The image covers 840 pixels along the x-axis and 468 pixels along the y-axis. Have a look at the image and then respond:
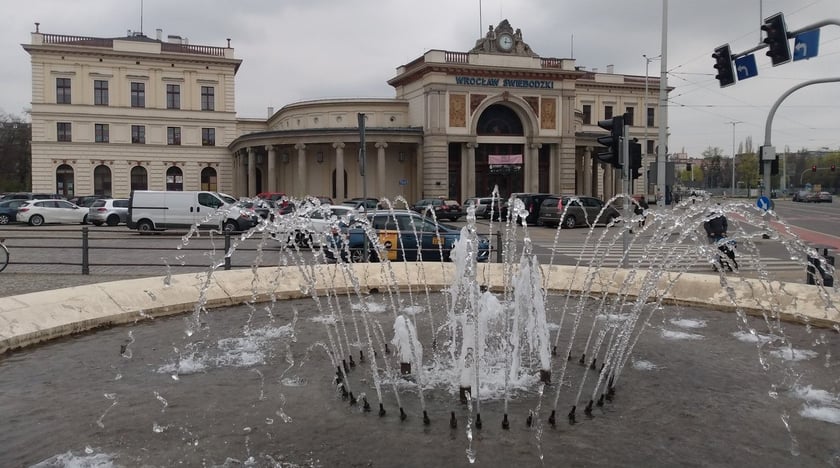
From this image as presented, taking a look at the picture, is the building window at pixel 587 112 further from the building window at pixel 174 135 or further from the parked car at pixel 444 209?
the building window at pixel 174 135

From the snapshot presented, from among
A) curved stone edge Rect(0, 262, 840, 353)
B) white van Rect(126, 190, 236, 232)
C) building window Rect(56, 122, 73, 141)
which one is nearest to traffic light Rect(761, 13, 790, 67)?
curved stone edge Rect(0, 262, 840, 353)

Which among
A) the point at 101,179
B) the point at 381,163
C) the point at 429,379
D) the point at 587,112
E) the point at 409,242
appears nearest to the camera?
the point at 429,379

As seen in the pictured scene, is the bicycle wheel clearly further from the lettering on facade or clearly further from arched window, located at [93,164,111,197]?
arched window, located at [93,164,111,197]

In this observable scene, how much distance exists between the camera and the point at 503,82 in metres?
53.9

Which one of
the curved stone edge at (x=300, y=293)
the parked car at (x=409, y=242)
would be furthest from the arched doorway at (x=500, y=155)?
the curved stone edge at (x=300, y=293)

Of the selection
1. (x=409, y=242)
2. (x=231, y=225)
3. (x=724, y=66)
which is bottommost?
(x=409, y=242)

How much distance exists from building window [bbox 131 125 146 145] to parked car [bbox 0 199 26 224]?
24.8 meters

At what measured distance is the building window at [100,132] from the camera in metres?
57.6

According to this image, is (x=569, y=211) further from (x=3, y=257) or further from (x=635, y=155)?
(x=3, y=257)

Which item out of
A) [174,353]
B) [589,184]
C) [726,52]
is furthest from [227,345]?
[589,184]

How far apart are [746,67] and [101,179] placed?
53787 millimetres

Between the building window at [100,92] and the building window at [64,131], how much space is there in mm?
3045

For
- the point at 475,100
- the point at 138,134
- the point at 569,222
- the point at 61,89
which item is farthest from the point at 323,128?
the point at 61,89

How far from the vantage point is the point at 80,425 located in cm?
484
